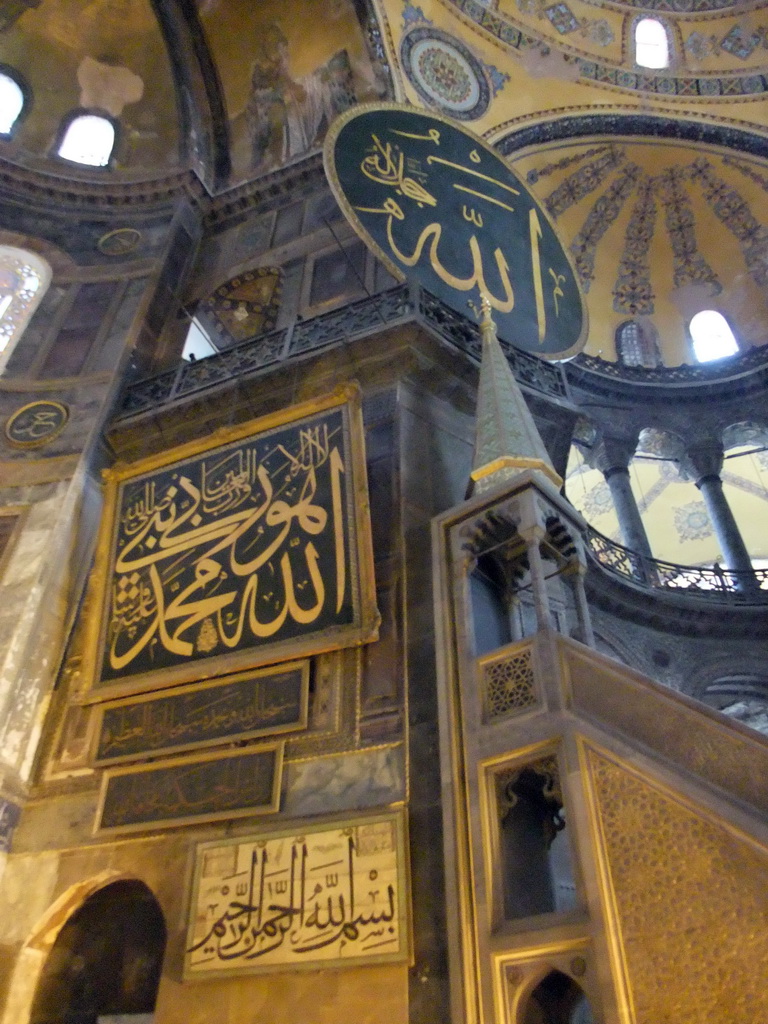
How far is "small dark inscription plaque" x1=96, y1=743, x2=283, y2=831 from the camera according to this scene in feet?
14.2

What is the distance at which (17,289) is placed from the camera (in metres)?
8.46

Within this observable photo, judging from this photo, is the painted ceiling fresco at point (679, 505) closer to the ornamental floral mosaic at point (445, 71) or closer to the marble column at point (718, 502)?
the marble column at point (718, 502)

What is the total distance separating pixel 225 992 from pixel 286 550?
8.20 ft

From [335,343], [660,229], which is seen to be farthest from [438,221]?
[660,229]

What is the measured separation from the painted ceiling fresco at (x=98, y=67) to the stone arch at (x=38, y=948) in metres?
8.51

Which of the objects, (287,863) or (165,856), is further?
(165,856)

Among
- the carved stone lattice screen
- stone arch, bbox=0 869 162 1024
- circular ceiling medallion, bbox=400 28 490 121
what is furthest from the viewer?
circular ceiling medallion, bbox=400 28 490 121

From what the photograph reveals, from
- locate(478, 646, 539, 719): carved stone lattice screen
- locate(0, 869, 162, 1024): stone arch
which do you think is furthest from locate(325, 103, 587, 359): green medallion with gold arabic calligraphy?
locate(0, 869, 162, 1024): stone arch

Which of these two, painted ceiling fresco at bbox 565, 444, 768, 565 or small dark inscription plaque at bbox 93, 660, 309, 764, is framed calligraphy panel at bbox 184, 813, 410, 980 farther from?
painted ceiling fresco at bbox 565, 444, 768, 565

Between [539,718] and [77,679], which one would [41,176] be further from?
[539,718]

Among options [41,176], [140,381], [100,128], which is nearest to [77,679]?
[140,381]

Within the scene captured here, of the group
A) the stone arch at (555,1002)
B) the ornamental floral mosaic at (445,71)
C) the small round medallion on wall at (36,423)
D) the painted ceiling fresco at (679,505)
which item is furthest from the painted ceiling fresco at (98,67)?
the stone arch at (555,1002)

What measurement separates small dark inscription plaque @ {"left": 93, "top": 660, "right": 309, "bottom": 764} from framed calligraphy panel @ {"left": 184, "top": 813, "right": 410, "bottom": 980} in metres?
0.68

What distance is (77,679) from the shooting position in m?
5.39
